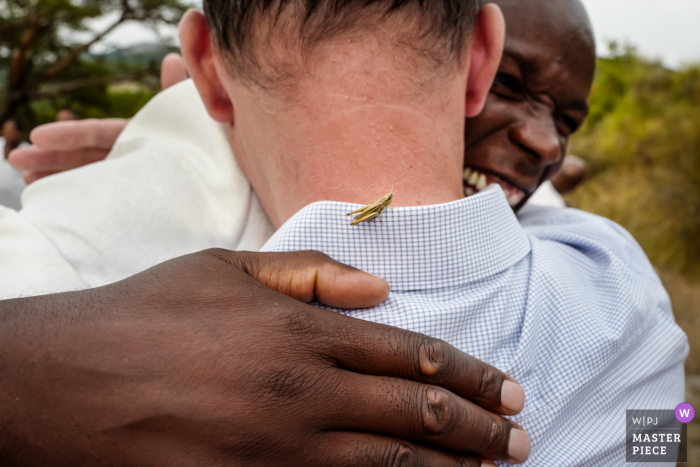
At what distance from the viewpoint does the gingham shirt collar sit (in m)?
1.05

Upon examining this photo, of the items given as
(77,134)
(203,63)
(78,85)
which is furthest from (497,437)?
(78,85)

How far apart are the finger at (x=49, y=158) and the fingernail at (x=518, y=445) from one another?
207 centimetres

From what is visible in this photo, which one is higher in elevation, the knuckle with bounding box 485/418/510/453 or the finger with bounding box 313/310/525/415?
the finger with bounding box 313/310/525/415

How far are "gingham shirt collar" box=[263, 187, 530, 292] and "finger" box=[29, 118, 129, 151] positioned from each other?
1.47 m

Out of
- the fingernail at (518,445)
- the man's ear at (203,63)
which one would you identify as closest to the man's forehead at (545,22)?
the man's ear at (203,63)

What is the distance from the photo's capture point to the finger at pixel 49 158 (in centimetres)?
206

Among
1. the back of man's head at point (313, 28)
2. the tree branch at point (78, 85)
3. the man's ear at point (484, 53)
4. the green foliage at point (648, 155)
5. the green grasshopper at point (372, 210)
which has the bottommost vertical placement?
the green foliage at point (648, 155)

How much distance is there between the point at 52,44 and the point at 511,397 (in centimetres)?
1592

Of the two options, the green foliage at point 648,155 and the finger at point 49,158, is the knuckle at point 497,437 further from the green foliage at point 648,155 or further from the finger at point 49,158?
the green foliage at point 648,155

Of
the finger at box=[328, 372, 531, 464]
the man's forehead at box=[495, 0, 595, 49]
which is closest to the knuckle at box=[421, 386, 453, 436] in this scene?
the finger at box=[328, 372, 531, 464]

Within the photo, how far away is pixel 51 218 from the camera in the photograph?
1314mm

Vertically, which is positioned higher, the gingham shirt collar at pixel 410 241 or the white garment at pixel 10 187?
the gingham shirt collar at pixel 410 241

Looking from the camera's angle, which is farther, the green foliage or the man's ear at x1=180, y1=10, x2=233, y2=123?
the green foliage

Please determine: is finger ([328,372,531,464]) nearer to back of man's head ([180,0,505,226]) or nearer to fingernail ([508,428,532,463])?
fingernail ([508,428,532,463])
